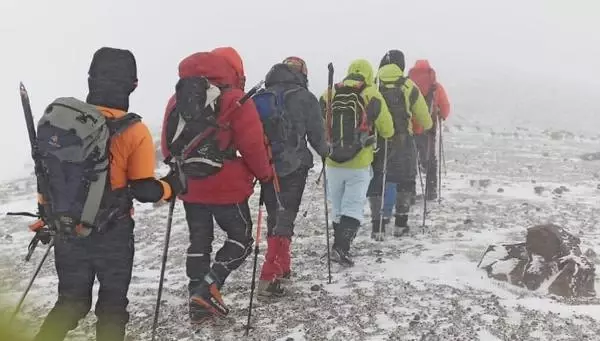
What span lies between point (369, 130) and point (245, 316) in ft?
10.6

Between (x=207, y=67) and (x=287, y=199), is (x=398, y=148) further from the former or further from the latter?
(x=207, y=67)

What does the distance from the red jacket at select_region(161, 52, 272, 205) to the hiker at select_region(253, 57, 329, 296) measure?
2.69 ft

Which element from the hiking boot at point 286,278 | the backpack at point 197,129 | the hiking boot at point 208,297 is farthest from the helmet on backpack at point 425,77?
the hiking boot at point 208,297

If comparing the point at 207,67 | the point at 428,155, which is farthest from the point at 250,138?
the point at 428,155

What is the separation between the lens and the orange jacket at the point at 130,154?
4.23 meters

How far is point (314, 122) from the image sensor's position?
6820 mm

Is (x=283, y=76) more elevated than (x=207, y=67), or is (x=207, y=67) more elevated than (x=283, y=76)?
(x=207, y=67)

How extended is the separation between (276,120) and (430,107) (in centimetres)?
534

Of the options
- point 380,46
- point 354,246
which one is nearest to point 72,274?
point 354,246

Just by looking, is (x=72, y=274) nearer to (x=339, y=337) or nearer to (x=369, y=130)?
(x=339, y=337)

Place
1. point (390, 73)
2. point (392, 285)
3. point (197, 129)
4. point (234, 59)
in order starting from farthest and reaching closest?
point (390, 73) < point (392, 285) < point (234, 59) < point (197, 129)

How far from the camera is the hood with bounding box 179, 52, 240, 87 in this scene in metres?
5.52

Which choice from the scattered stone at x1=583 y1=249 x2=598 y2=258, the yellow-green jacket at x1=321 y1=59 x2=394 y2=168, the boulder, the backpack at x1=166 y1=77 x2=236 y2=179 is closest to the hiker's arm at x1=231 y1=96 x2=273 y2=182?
the backpack at x1=166 y1=77 x2=236 y2=179

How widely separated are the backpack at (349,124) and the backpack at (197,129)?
2.62 meters
